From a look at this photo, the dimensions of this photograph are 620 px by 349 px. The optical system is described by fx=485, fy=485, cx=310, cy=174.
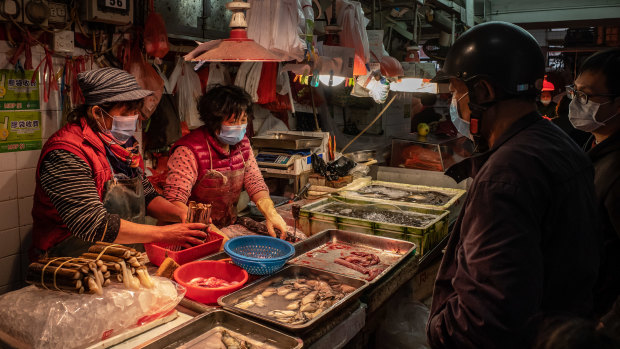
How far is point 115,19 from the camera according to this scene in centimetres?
440

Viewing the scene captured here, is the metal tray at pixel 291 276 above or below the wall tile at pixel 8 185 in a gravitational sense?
below

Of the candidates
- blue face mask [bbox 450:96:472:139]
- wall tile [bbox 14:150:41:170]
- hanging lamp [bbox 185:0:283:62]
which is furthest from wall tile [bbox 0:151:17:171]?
blue face mask [bbox 450:96:472:139]

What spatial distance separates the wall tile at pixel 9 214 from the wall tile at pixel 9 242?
0.14 feet

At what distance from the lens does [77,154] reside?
8.85ft

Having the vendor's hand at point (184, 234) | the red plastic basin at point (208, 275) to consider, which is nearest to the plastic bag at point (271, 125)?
the vendor's hand at point (184, 234)

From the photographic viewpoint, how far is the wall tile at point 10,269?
162 inches

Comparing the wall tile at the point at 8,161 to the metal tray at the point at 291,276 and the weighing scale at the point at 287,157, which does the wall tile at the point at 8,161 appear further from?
the metal tray at the point at 291,276

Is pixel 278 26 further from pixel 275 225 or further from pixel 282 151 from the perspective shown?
pixel 282 151

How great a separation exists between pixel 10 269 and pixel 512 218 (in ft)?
13.9

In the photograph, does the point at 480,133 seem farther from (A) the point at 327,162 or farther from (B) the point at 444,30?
(B) the point at 444,30

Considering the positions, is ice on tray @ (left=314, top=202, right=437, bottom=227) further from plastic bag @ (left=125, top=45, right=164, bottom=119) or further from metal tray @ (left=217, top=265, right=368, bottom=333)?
plastic bag @ (left=125, top=45, right=164, bottom=119)

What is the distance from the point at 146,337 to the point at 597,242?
71.2 inches

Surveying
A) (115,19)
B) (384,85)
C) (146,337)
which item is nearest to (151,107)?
(115,19)

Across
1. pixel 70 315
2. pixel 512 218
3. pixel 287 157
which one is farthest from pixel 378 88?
pixel 70 315
